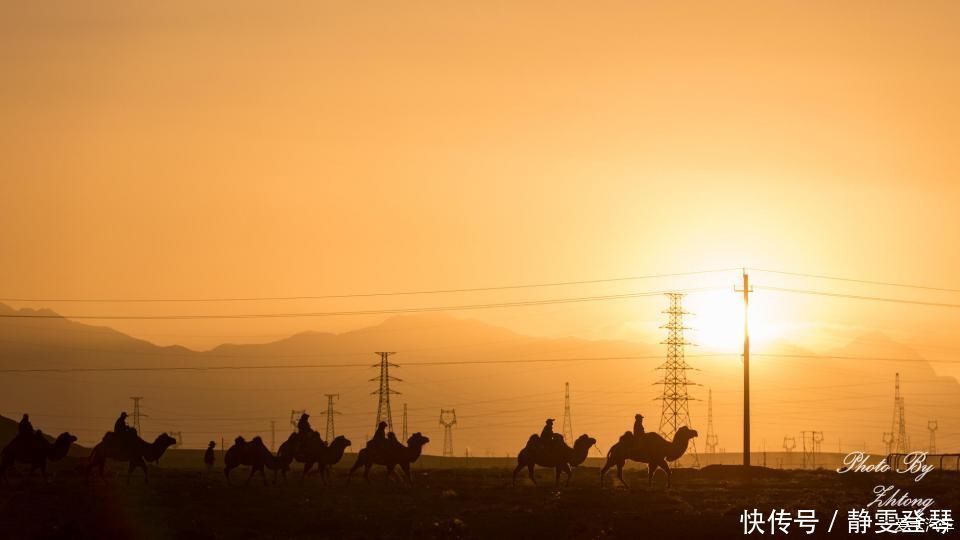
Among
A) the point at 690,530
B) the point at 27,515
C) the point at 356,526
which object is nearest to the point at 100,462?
the point at 27,515

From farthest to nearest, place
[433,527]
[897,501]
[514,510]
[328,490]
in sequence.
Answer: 1. [328,490]
2. [897,501]
3. [514,510]
4. [433,527]

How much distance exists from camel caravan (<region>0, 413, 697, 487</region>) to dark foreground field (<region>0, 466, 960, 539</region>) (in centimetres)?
94

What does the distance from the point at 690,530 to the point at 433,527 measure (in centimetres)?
763

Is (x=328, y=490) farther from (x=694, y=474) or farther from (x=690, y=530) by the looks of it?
(x=694, y=474)

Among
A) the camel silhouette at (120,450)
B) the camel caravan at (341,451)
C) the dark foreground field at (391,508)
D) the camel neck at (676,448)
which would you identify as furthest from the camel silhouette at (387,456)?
the camel neck at (676,448)

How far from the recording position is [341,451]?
2483 inches

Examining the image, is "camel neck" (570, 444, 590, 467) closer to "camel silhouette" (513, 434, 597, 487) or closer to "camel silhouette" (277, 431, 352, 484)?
"camel silhouette" (513, 434, 597, 487)

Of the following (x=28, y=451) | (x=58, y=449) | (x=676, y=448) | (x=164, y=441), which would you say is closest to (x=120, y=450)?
(x=28, y=451)

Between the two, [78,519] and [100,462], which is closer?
[78,519]

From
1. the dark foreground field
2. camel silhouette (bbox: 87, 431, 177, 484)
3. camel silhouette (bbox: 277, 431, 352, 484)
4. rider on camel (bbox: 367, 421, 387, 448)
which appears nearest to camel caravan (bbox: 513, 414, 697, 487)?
the dark foreground field

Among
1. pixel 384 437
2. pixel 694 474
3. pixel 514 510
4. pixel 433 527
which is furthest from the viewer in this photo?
pixel 694 474

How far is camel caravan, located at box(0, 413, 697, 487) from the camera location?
5859 centimetres

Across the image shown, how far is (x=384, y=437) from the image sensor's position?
201 feet

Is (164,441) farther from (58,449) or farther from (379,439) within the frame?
(379,439)
